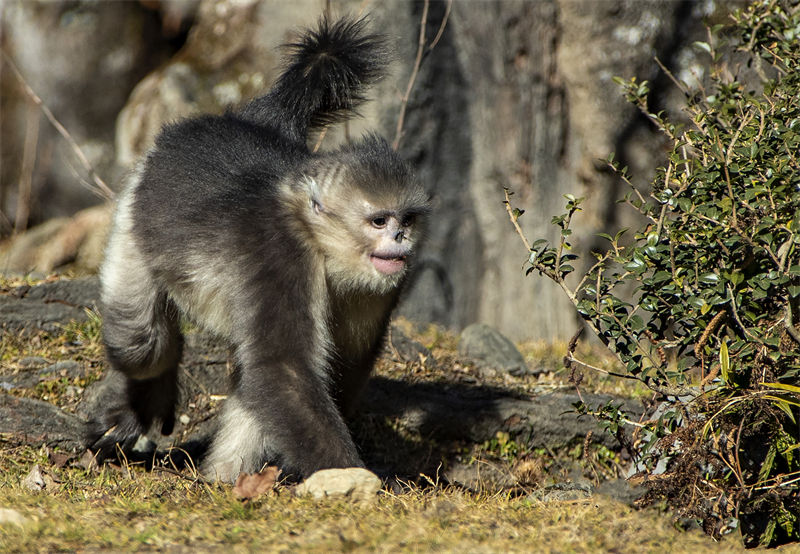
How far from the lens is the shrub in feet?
11.5

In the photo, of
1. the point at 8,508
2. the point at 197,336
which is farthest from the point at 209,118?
the point at 8,508

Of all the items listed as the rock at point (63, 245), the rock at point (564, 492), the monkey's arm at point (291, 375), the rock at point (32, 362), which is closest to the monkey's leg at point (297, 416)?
the monkey's arm at point (291, 375)

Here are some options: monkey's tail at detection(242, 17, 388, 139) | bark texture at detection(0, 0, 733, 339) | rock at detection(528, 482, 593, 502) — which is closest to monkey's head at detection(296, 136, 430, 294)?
monkey's tail at detection(242, 17, 388, 139)

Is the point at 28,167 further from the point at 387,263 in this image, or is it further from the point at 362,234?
the point at 387,263

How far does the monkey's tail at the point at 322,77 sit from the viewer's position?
4.98m

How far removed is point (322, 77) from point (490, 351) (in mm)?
2617

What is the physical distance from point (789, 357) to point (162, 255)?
2.99m

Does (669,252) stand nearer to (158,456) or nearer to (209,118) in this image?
(209,118)

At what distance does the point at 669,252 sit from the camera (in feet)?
12.4

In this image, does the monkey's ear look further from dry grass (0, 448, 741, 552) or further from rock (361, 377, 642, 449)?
rock (361, 377, 642, 449)

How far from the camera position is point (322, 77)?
4973mm

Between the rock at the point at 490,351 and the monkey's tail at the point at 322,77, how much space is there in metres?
2.29

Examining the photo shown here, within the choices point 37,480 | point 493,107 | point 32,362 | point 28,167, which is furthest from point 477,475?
point 28,167

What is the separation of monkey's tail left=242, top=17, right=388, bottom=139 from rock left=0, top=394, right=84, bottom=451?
205 cm
